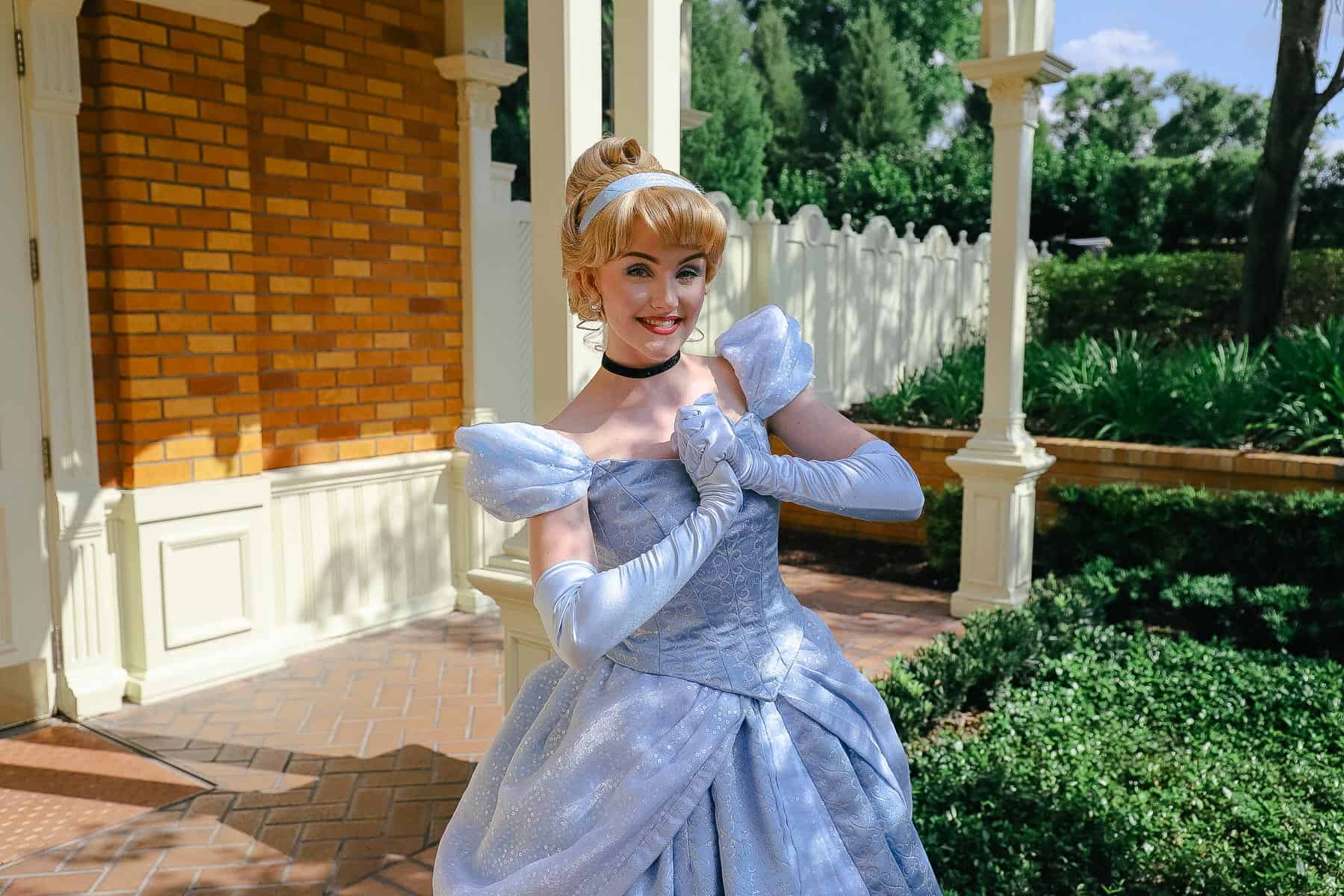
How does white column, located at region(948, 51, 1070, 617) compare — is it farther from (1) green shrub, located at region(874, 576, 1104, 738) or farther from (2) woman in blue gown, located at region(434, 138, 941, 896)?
(2) woman in blue gown, located at region(434, 138, 941, 896)

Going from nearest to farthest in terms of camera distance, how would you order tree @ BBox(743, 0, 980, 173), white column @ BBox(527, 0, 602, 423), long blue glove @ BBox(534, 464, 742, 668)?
1. long blue glove @ BBox(534, 464, 742, 668)
2. white column @ BBox(527, 0, 602, 423)
3. tree @ BBox(743, 0, 980, 173)

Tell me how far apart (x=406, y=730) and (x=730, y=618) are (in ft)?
8.91

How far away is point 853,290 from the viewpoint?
9.20 m

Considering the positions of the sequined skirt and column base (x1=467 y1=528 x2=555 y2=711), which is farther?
column base (x1=467 y1=528 x2=555 y2=711)

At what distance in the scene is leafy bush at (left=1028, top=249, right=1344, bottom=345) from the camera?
1119 centimetres

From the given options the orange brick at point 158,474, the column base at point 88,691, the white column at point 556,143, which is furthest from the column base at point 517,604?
the column base at point 88,691

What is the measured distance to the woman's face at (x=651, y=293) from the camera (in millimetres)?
1645

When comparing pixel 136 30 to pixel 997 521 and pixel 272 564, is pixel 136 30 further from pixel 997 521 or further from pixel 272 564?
pixel 997 521

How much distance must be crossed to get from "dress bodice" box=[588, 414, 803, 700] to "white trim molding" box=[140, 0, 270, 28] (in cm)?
350

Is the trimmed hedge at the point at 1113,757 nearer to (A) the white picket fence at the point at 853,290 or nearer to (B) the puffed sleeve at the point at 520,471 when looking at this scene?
(B) the puffed sleeve at the point at 520,471

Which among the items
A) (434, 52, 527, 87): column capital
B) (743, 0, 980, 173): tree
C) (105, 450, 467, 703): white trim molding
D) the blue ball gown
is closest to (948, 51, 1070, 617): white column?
(434, 52, 527, 87): column capital

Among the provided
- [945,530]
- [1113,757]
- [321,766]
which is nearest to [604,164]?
[321,766]

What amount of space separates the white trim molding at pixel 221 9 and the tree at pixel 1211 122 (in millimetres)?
35404

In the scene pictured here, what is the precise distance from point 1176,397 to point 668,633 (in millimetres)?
6166
